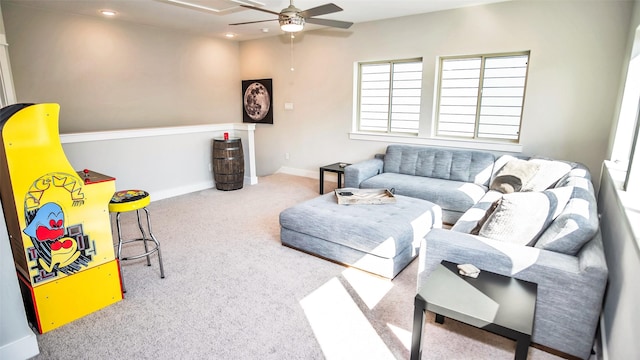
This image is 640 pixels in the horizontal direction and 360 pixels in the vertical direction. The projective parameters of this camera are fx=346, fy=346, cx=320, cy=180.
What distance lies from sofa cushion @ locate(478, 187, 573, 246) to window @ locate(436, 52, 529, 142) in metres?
2.51

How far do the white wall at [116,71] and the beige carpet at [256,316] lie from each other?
301 centimetres

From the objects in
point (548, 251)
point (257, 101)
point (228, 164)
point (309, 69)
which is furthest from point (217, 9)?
point (548, 251)

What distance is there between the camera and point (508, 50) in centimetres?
420

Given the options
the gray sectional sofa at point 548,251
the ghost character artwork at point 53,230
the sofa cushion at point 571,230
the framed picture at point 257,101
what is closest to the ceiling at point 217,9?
the framed picture at point 257,101

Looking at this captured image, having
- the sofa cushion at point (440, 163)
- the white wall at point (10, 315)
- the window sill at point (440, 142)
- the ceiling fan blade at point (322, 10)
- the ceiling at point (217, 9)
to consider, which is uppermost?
the ceiling at point (217, 9)

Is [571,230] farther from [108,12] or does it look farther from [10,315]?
[108,12]

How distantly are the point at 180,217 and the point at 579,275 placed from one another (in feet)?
13.1

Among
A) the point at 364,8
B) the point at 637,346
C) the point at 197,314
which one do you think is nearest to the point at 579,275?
the point at 637,346

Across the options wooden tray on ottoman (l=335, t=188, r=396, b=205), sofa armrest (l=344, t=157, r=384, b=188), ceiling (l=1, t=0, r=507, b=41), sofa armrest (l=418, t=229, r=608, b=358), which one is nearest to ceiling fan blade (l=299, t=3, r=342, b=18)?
ceiling (l=1, t=0, r=507, b=41)

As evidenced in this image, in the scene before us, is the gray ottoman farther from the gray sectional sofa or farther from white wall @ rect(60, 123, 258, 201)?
white wall @ rect(60, 123, 258, 201)

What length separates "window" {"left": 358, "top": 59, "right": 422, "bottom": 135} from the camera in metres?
5.09

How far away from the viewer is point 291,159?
663cm

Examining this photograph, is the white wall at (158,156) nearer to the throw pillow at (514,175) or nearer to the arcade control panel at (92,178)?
the arcade control panel at (92,178)

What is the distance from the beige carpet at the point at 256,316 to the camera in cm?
202
